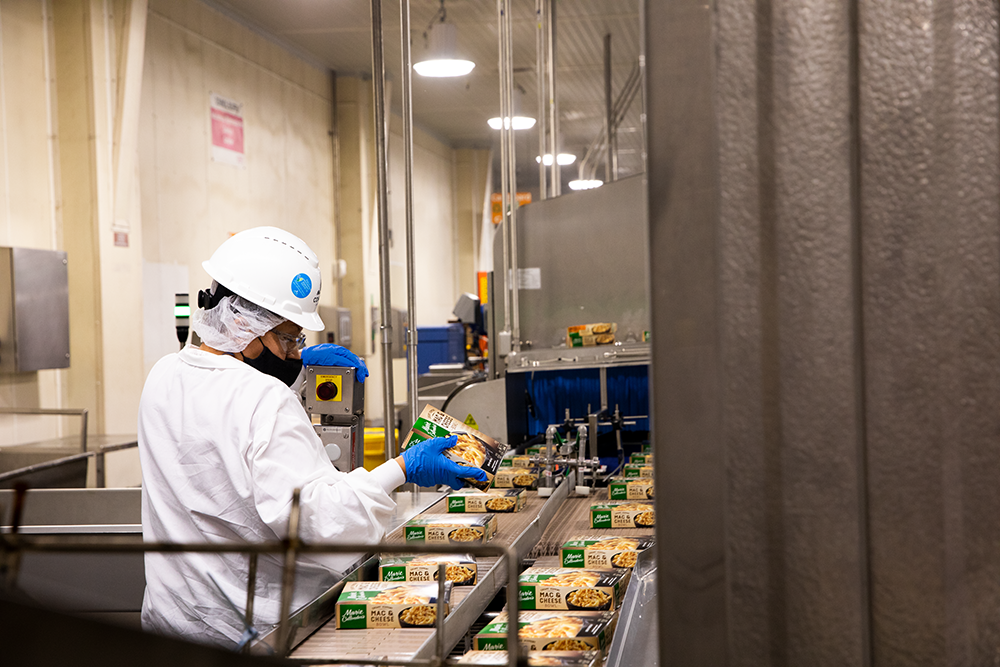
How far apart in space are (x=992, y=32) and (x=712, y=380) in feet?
1.56

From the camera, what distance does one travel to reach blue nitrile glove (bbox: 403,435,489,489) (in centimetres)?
221

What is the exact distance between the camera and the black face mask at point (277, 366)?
2.36 metres

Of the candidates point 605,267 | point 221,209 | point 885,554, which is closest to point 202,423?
point 885,554

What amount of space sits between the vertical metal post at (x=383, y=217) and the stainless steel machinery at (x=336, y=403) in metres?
0.44

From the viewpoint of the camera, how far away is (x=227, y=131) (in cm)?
843

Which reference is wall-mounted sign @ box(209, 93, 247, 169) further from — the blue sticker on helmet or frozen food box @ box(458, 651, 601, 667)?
frozen food box @ box(458, 651, 601, 667)

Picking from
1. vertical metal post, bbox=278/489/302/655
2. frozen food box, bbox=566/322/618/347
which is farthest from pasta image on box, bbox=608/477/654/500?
vertical metal post, bbox=278/489/302/655

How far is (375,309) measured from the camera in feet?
37.3

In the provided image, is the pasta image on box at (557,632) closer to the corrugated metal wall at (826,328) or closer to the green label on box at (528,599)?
the green label on box at (528,599)

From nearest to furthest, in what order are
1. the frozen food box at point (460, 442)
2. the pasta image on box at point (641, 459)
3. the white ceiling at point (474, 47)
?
the frozen food box at point (460, 442) < the pasta image on box at point (641, 459) < the white ceiling at point (474, 47)

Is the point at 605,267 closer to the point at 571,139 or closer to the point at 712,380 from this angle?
the point at 712,380

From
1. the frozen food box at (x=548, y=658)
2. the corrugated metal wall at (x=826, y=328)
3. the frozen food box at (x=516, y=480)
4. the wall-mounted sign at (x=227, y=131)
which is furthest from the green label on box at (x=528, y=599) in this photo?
the wall-mounted sign at (x=227, y=131)

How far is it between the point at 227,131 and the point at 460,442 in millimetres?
6984

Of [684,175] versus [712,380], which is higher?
[684,175]
